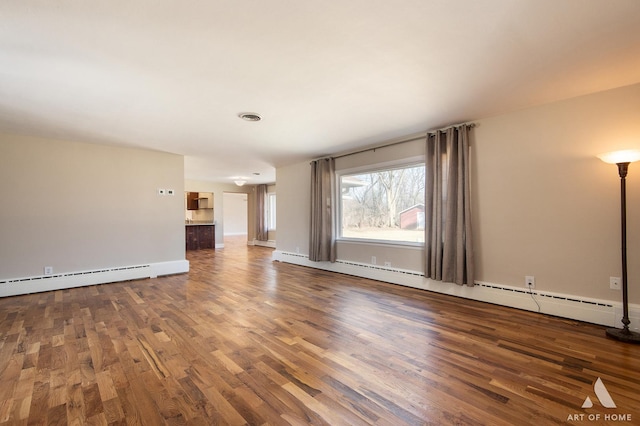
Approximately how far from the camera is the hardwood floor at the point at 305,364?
159cm

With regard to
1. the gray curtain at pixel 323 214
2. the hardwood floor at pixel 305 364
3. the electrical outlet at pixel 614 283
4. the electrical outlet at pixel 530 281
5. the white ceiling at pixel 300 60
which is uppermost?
the white ceiling at pixel 300 60

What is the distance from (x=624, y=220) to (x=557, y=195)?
1.97 ft

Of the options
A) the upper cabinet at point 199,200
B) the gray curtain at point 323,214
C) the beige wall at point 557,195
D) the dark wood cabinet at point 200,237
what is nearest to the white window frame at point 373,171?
the gray curtain at point 323,214

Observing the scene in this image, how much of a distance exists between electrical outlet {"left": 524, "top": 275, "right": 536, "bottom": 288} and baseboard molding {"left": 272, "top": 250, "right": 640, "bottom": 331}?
64 mm

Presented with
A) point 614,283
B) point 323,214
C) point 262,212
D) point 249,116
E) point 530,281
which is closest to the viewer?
point 614,283

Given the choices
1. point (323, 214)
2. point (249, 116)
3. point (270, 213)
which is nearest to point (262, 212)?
point (270, 213)

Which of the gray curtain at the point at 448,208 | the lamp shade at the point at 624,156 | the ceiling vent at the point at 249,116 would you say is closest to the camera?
the lamp shade at the point at 624,156

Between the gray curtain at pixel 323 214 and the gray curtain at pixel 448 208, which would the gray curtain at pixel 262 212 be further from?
the gray curtain at pixel 448 208

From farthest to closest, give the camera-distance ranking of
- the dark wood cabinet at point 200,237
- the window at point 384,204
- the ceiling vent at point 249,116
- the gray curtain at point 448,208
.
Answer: the dark wood cabinet at point 200,237 → the window at point 384,204 → the gray curtain at point 448,208 → the ceiling vent at point 249,116

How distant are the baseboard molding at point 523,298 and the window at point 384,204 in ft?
1.96

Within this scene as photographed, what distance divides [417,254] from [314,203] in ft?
7.81

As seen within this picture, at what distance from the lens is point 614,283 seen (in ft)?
9.14

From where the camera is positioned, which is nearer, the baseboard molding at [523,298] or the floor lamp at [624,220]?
the floor lamp at [624,220]

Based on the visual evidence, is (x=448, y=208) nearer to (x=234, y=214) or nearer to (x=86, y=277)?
(x=86, y=277)
